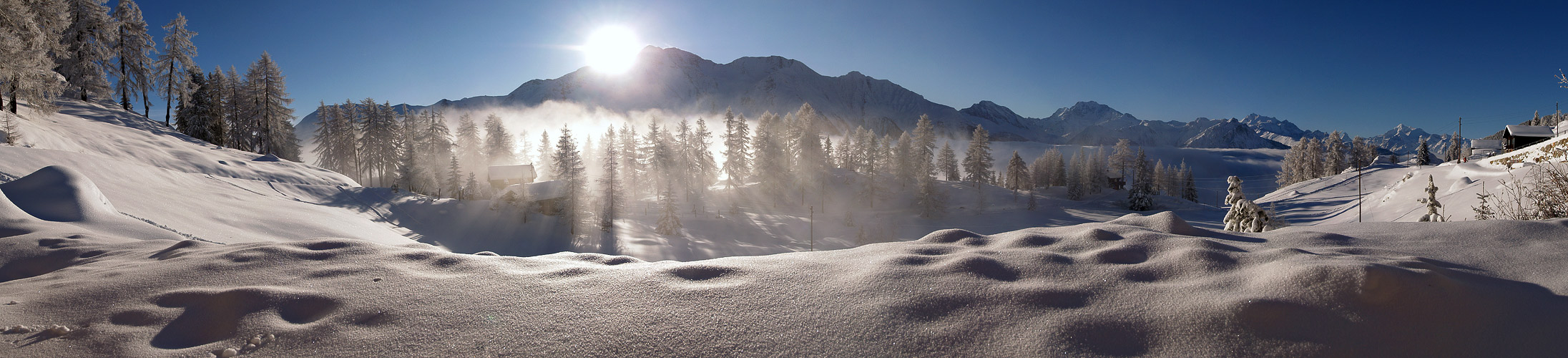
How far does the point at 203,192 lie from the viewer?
16.7 meters

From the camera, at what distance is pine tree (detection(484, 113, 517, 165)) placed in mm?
54062

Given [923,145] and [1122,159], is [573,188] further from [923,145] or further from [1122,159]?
[1122,159]

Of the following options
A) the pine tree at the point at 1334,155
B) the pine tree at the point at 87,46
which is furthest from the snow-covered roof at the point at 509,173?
the pine tree at the point at 1334,155

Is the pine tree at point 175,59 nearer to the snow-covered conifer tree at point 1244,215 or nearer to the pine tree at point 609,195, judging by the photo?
the pine tree at point 609,195

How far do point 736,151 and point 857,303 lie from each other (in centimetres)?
5120

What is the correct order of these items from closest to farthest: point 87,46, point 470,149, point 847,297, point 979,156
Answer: point 847,297 < point 87,46 < point 470,149 < point 979,156

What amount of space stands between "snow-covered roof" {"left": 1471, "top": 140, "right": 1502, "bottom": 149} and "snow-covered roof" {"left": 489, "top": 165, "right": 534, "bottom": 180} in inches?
3843

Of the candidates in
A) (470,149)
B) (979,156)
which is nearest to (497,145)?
(470,149)

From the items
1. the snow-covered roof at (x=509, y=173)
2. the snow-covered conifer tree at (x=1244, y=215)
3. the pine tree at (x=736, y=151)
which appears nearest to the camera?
the snow-covered conifer tree at (x=1244, y=215)

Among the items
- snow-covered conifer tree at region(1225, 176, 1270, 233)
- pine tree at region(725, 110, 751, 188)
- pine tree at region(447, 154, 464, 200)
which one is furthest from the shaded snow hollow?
pine tree at region(725, 110, 751, 188)

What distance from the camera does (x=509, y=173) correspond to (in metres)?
43.3

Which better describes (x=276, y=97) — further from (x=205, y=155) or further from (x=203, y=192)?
(x=203, y=192)

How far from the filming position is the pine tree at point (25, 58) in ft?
44.7

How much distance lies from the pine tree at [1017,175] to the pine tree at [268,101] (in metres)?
65.0
